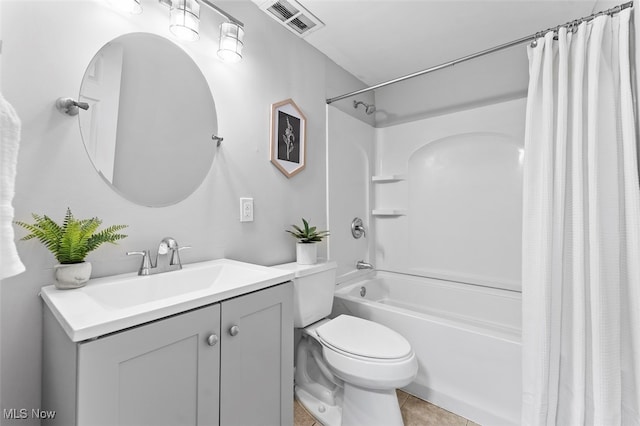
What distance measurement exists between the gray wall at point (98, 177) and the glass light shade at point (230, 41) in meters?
0.09

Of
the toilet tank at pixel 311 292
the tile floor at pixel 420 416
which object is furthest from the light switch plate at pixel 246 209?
the tile floor at pixel 420 416

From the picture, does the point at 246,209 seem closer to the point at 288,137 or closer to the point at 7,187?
the point at 288,137

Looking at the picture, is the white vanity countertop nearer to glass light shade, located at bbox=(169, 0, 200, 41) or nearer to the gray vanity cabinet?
the gray vanity cabinet

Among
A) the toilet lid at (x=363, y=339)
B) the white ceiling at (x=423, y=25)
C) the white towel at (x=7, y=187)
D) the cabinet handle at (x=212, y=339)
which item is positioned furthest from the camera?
the white ceiling at (x=423, y=25)

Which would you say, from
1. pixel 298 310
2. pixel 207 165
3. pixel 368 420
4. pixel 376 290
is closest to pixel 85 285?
pixel 207 165

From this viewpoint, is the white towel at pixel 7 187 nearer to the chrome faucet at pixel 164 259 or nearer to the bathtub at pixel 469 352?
the chrome faucet at pixel 164 259

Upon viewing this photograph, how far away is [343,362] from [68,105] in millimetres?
1494

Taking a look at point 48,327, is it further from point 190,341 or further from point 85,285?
point 190,341

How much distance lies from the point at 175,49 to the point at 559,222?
1.86m

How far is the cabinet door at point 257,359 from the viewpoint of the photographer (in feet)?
2.85

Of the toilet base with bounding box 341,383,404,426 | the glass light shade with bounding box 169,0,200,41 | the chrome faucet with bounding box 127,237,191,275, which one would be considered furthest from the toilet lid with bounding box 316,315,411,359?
the glass light shade with bounding box 169,0,200,41

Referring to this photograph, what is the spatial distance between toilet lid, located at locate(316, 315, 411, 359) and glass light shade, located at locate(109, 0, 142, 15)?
1.63m

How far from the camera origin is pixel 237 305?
0.90 meters

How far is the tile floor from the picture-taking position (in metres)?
1.45
